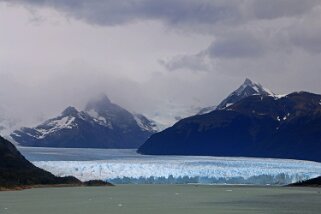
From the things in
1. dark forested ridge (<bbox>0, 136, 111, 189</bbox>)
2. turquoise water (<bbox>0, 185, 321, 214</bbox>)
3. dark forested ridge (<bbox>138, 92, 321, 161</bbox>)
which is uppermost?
dark forested ridge (<bbox>138, 92, 321, 161</bbox>)

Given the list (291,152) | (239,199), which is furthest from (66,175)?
(291,152)

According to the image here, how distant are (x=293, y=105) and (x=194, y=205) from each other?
446 ft

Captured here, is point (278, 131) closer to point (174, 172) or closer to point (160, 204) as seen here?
point (174, 172)

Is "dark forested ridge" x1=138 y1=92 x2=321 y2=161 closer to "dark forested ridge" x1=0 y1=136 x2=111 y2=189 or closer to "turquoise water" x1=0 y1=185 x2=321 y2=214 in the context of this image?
"dark forested ridge" x1=0 y1=136 x2=111 y2=189

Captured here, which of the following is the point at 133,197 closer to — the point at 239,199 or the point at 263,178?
the point at 239,199

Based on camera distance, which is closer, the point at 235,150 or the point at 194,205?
the point at 194,205

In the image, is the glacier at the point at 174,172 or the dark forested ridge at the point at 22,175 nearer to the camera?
the dark forested ridge at the point at 22,175

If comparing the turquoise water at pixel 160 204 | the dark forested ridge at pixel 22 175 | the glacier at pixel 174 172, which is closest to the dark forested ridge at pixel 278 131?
the glacier at pixel 174 172

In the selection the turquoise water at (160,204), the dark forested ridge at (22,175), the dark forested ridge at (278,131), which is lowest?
the turquoise water at (160,204)

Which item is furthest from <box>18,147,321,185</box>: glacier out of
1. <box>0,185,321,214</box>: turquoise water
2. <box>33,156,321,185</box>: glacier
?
<box>0,185,321,214</box>: turquoise water

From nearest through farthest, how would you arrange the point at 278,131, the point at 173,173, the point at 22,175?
the point at 22,175
the point at 173,173
the point at 278,131

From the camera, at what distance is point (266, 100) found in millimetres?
197500

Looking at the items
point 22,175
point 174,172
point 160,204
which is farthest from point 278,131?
point 160,204

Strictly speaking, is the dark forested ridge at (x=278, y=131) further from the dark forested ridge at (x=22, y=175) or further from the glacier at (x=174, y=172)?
the dark forested ridge at (x=22, y=175)
